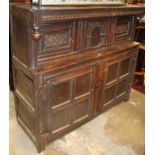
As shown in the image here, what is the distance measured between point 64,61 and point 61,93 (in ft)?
0.95

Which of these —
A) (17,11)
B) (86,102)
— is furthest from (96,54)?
(17,11)

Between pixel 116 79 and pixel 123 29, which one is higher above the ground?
pixel 123 29

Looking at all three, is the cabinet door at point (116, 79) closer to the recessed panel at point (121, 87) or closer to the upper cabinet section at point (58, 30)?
the recessed panel at point (121, 87)

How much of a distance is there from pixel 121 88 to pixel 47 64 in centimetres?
122

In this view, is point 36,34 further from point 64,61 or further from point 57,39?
point 64,61

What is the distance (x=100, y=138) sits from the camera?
1974 mm

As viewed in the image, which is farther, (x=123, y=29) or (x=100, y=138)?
(x=123, y=29)

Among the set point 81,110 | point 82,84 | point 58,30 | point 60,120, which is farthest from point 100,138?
point 58,30

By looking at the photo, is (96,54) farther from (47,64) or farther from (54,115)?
(54,115)

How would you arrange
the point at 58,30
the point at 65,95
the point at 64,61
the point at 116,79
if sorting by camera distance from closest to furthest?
the point at 58,30 → the point at 64,61 → the point at 65,95 → the point at 116,79

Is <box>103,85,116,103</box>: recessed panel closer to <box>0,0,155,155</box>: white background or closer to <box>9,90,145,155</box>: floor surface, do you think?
<box>9,90,145,155</box>: floor surface

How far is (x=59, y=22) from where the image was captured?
1.47 m

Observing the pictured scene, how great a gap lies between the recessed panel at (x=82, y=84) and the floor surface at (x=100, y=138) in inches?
19.0

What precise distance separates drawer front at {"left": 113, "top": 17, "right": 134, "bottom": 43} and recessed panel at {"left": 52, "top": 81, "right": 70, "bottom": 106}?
0.79m
